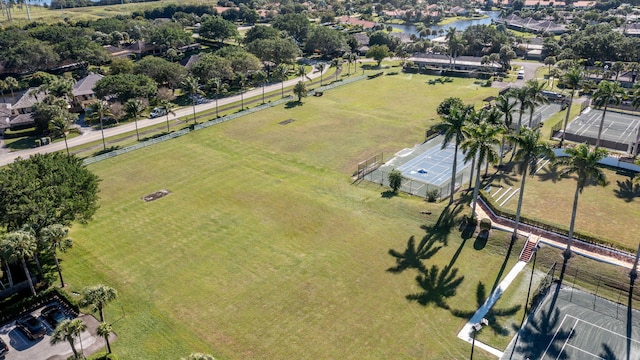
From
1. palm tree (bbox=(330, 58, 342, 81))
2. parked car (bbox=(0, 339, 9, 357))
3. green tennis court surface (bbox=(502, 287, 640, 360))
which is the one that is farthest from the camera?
palm tree (bbox=(330, 58, 342, 81))

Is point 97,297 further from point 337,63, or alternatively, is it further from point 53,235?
point 337,63

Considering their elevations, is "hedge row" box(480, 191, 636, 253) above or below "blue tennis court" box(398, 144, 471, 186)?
above

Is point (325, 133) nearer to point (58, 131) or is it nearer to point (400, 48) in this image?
point (58, 131)

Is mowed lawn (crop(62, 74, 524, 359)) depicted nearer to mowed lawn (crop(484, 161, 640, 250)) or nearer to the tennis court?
mowed lawn (crop(484, 161, 640, 250))

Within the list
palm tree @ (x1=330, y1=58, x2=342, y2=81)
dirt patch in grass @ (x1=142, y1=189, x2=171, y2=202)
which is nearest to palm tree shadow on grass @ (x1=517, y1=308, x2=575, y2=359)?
dirt patch in grass @ (x1=142, y1=189, x2=171, y2=202)

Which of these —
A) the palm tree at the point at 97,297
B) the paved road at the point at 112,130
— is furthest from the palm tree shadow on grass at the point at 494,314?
the paved road at the point at 112,130

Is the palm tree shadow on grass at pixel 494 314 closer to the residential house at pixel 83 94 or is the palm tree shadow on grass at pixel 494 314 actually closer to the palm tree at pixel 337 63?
the residential house at pixel 83 94

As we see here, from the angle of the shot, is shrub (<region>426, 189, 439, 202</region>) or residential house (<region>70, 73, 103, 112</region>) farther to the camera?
residential house (<region>70, 73, 103, 112</region>)

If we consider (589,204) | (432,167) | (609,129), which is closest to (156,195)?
(432,167)
